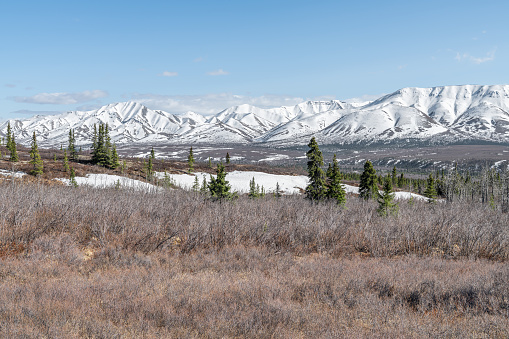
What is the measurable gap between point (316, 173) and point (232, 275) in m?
25.5

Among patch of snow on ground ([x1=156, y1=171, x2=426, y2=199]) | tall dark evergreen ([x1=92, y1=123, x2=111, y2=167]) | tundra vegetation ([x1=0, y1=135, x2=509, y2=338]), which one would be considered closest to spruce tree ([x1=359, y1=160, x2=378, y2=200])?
tundra vegetation ([x1=0, y1=135, x2=509, y2=338])

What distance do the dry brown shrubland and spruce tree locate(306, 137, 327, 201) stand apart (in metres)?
17.4

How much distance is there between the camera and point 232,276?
867cm

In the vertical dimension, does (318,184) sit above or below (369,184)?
above

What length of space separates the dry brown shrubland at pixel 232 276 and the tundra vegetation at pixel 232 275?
35 mm

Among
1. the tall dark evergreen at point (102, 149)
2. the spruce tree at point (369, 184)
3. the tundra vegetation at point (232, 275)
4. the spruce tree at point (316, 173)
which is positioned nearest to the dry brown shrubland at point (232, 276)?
the tundra vegetation at point (232, 275)

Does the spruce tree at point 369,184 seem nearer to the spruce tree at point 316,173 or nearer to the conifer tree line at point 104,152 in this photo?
the spruce tree at point 316,173

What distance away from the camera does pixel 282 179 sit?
102m

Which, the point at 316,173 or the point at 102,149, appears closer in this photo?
the point at 316,173

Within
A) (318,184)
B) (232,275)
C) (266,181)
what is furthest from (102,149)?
(232,275)

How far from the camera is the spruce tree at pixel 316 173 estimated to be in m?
32.5

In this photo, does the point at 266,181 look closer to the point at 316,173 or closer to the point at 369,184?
the point at 369,184

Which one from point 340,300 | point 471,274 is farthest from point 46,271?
point 471,274

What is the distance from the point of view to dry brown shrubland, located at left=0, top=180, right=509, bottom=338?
5.88m
